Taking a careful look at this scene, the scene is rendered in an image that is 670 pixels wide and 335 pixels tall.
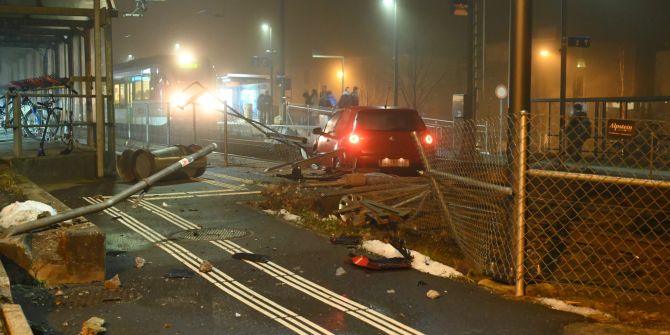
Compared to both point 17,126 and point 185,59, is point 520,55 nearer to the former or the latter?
point 17,126

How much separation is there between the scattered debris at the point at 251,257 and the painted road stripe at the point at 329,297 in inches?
4.9

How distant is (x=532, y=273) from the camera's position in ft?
22.5

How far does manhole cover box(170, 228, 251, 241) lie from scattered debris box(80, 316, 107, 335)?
334 centimetres

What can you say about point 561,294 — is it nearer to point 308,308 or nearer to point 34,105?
point 308,308

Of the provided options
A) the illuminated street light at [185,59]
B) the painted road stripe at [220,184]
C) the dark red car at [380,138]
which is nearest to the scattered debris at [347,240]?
the painted road stripe at [220,184]

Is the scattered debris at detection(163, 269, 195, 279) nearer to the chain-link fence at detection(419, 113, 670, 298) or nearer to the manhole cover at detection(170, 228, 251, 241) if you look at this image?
the manhole cover at detection(170, 228, 251, 241)

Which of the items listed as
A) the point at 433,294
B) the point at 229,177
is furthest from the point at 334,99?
the point at 433,294

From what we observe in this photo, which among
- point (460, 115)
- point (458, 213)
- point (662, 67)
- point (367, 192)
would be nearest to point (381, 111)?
point (367, 192)

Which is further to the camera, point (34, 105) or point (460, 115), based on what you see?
point (460, 115)

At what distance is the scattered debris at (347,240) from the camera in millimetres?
8469

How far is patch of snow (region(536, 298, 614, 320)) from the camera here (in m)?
5.66

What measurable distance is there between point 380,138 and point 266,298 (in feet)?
27.0

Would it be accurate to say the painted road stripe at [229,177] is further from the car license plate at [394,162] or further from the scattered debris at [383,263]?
the scattered debris at [383,263]

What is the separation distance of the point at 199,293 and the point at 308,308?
108 cm
